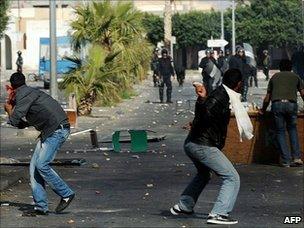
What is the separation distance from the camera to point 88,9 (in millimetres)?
33906

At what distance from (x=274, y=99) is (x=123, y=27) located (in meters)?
20.5

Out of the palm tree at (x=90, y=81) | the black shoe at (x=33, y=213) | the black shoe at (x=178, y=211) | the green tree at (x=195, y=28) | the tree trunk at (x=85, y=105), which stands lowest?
the tree trunk at (x=85, y=105)

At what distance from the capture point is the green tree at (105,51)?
2830 centimetres

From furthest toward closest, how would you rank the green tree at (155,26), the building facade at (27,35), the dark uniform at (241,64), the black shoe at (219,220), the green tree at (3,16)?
the green tree at (155,26)
the building facade at (27,35)
the green tree at (3,16)
the dark uniform at (241,64)
the black shoe at (219,220)

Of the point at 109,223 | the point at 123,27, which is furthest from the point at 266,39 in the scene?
the point at 109,223

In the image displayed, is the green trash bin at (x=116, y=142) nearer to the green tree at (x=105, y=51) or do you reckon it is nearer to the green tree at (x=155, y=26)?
the green tree at (x=105, y=51)

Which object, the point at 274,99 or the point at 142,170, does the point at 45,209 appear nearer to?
the point at 142,170

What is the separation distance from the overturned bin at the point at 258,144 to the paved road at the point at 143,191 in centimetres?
22

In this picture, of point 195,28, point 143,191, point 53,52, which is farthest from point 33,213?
point 195,28

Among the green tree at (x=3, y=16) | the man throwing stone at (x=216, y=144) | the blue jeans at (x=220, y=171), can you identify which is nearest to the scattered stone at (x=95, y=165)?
the man throwing stone at (x=216, y=144)

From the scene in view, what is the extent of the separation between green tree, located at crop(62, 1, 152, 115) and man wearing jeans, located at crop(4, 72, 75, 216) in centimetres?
1666

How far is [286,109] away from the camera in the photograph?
1518 cm

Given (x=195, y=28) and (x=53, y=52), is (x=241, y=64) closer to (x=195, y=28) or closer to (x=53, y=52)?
(x=53, y=52)

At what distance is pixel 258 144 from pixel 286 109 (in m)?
0.88
